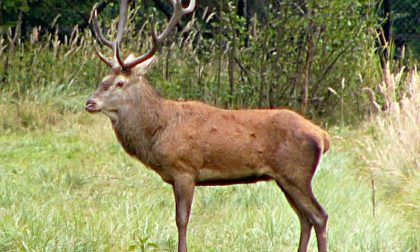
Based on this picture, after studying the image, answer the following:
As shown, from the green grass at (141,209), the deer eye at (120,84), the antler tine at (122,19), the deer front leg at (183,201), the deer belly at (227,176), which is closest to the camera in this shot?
the deer front leg at (183,201)

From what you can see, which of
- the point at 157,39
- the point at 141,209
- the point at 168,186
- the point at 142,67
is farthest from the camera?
the point at 168,186

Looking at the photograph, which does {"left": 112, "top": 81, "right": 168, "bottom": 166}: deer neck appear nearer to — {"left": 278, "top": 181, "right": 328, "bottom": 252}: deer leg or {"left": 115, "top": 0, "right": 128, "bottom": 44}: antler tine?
{"left": 278, "top": 181, "right": 328, "bottom": 252}: deer leg

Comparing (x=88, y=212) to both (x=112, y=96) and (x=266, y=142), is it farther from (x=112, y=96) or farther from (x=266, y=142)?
(x=266, y=142)

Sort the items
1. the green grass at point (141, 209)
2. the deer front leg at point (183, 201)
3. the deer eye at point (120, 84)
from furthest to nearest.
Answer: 1. the deer eye at point (120, 84)
2. the green grass at point (141, 209)
3. the deer front leg at point (183, 201)

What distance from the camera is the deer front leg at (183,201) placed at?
7000mm

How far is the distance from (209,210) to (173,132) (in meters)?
1.84

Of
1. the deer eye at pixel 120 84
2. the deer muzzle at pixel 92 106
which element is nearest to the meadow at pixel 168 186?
the deer muzzle at pixel 92 106

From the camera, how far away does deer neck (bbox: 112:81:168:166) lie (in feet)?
23.9

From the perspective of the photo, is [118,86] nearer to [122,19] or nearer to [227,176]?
[227,176]

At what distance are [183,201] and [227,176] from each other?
36 cm

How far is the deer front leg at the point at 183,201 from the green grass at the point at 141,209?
22 cm

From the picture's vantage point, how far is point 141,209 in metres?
8.38

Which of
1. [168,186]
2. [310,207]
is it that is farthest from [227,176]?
[168,186]

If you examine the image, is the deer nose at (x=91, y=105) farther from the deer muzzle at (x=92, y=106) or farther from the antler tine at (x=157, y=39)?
the antler tine at (x=157, y=39)
